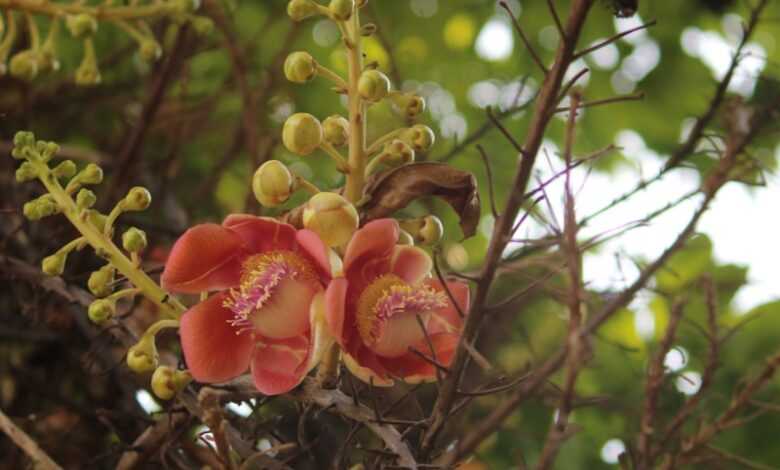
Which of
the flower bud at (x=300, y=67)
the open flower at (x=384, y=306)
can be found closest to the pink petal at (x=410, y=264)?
the open flower at (x=384, y=306)

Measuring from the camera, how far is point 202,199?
1135mm

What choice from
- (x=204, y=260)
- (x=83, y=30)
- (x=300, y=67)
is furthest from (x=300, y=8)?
(x=83, y=30)

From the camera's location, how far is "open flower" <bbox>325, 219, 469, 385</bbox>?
530mm

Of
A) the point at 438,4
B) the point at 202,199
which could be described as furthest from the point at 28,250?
the point at 438,4

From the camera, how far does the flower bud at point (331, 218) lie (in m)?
0.53

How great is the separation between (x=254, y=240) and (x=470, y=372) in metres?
0.45

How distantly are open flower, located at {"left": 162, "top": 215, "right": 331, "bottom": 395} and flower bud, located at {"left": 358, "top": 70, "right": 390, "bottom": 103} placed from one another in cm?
8

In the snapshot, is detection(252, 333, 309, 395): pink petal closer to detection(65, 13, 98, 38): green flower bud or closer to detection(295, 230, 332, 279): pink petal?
detection(295, 230, 332, 279): pink petal

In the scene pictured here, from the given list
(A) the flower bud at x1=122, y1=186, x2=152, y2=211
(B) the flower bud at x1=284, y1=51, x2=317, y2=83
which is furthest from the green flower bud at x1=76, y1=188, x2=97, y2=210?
(B) the flower bud at x1=284, y1=51, x2=317, y2=83

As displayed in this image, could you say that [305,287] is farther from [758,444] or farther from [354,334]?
[758,444]

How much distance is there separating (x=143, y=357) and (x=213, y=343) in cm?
4

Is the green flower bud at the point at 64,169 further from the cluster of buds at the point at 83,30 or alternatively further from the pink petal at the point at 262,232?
the cluster of buds at the point at 83,30

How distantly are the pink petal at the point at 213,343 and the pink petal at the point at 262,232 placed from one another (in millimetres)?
34

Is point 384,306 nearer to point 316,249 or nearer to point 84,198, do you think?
point 316,249
